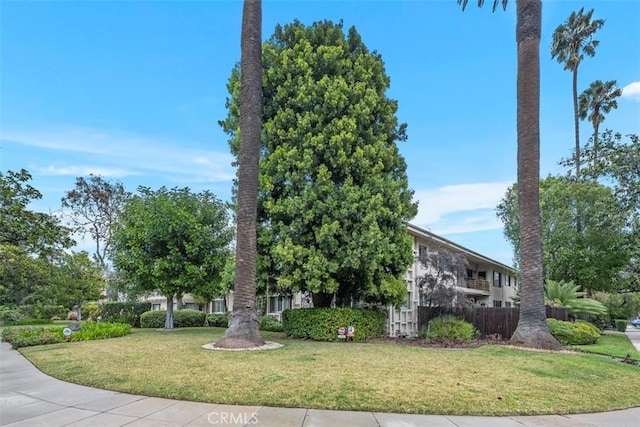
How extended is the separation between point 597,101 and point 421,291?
27.4 m

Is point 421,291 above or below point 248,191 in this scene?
below

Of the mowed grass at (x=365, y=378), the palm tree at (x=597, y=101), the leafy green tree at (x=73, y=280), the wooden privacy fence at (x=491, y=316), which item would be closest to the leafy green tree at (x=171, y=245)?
the mowed grass at (x=365, y=378)

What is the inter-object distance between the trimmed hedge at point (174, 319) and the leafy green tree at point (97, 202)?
469 inches

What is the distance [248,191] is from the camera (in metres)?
12.6

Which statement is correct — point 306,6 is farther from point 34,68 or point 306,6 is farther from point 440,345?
point 440,345

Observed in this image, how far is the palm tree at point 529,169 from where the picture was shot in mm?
13008

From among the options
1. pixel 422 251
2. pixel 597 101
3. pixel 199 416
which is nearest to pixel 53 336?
pixel 199 416

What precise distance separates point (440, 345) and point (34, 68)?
1748cm

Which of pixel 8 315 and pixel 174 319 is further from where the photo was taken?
pixel 8 315

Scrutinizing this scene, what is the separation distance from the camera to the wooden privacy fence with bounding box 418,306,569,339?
1734 cm

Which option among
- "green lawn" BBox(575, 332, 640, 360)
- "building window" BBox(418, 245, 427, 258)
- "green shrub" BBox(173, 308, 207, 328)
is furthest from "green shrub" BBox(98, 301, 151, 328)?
"green lawn" BBox(575, 332, 640, 360)

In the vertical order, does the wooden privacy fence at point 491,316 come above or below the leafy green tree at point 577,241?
below

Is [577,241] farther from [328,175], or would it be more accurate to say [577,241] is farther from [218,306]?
[218,306]

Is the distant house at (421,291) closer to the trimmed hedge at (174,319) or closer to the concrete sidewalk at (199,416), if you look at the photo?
the trimmed hedge at (174,319)
